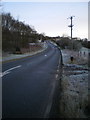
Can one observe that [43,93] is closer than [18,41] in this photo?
Yes

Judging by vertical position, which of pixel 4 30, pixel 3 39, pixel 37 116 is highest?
pixel 4 30

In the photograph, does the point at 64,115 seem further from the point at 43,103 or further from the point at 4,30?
the point at 4,30

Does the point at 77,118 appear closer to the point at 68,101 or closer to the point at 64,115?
the point at 64,115

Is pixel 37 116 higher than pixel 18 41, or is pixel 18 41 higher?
pixel 18 41

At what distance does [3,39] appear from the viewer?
2994 centimetres

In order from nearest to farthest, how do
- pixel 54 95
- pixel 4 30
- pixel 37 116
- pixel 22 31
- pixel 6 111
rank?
1. pixel 37 116
2. pixel 6 111
3. pixel 54 95
4. pixel 4 30
5. pixel 22 31

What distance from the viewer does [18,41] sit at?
42344 millimetres

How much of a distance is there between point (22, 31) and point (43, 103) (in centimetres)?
4455

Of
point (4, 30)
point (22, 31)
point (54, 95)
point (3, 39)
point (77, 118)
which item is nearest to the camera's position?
Answer: point (77, 118)

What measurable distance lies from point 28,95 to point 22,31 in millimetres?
43667

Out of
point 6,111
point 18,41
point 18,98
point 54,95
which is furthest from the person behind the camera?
point 18,41

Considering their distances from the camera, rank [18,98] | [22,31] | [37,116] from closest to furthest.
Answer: [37,116], [18,98], [22,31]

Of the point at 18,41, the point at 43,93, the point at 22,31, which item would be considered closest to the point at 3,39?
the point at 18,41

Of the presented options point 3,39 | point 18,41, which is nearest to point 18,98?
point 3,39
